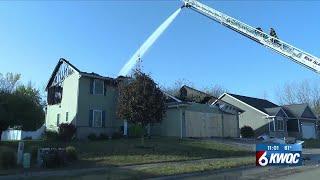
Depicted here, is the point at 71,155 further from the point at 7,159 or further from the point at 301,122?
the point at 301,122

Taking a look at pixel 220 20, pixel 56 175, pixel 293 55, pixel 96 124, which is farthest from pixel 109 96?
pixel 56 175

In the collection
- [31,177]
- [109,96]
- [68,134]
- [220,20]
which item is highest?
[220,20]

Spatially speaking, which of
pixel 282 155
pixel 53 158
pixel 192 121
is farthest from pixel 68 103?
pixel 282 155

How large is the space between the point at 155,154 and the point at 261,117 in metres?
35.5

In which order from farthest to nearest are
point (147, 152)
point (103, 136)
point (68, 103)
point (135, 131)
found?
point (68, 103), point (135, 131), point (103, 136), point (147, 152)

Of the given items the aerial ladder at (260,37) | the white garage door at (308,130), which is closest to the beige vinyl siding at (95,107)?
the aerial ladder at (260,37)

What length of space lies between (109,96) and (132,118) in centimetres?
1007

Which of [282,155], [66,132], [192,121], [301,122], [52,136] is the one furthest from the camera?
[301,122]

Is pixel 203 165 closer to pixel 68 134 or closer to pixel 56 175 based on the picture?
pixel 56 175

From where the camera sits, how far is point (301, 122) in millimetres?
66000

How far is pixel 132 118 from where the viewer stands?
1259 inches

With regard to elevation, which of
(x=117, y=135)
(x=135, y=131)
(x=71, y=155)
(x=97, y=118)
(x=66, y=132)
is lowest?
(x=71, y=155)

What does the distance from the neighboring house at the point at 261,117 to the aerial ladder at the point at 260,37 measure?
27.3 metres

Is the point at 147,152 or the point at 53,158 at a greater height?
the point at 147,152
